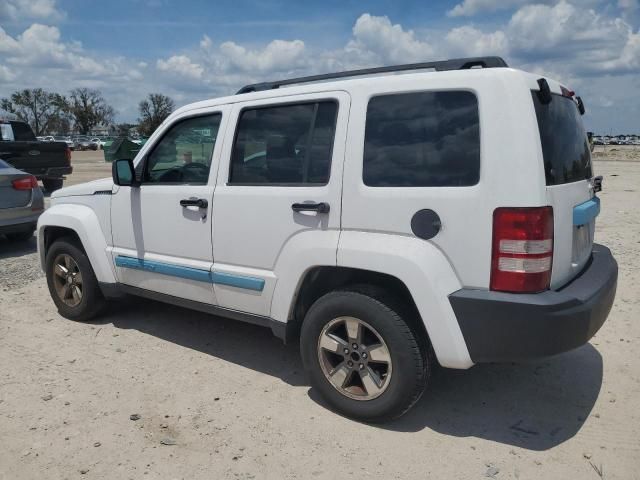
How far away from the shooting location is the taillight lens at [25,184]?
25.0 feet

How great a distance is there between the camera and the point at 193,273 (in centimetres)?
394

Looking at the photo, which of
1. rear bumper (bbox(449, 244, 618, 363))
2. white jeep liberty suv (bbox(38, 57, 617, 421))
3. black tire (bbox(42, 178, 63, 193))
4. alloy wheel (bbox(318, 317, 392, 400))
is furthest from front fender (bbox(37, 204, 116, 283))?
black tire (bbox(42, 178, 63, 193))

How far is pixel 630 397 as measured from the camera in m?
3.52

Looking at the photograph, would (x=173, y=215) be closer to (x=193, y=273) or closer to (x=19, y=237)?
(x=193, y=273)

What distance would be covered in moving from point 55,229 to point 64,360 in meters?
1.42

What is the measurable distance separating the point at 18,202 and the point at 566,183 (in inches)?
287

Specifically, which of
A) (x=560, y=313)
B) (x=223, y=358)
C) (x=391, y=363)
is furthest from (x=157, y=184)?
(x=560, y=313)

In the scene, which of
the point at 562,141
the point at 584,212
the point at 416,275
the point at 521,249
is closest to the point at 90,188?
the point at 416,275

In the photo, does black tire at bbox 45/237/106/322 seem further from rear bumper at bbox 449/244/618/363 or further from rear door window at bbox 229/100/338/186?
rear bumper at bbox 449/244/618/363

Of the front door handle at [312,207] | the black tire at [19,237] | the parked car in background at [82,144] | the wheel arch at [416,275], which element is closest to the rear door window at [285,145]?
the front door handle at [312,207]

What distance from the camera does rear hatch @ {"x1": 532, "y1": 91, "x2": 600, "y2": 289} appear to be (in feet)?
9.20

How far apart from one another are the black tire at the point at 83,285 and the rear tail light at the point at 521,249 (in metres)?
3.56

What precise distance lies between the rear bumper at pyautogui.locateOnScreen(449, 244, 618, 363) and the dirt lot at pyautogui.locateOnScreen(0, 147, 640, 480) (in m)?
0.62

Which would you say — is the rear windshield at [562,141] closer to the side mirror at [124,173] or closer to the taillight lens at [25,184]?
the side mirror at [124,173]
